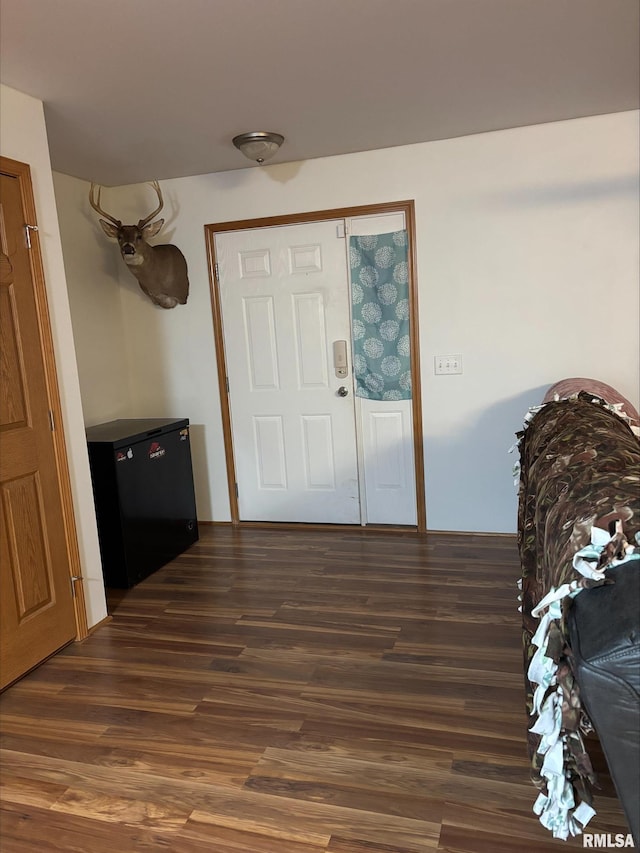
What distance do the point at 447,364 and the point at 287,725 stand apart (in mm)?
2416

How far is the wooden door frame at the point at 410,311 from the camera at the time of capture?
12.9 ft

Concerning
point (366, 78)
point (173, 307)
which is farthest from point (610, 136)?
point (173, 307)

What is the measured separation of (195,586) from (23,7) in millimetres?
2704

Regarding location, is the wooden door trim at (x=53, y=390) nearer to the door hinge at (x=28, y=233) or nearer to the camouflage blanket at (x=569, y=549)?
the door hinge at (x=28, y=233)

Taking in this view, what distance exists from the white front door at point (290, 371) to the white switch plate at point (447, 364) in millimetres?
578

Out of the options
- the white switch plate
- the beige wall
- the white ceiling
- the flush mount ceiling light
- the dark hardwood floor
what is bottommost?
the dark hardwood floor

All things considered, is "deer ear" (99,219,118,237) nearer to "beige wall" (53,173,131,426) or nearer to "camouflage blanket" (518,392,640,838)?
"beige wall" (53,173,131,426)

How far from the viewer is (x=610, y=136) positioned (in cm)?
351

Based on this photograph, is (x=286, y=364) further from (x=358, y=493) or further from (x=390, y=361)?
(x=358, y=493)

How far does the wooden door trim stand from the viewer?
267 centimetres

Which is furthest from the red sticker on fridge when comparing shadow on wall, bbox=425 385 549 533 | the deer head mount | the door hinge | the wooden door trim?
shadow on wall, bbox=425 385 549 533

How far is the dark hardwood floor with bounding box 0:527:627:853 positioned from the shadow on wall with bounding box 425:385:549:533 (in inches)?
21.4

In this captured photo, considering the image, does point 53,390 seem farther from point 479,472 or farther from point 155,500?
point 479,472

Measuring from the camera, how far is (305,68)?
263 cm
